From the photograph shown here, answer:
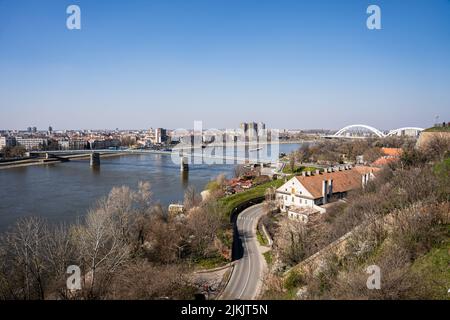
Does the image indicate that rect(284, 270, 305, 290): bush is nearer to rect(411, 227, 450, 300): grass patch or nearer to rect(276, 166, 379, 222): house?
rect(411, 227, 450, 300): grass patch

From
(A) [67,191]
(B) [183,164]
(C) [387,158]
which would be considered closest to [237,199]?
(C) [387,158]

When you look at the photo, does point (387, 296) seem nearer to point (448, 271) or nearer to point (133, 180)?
point (448, 271)

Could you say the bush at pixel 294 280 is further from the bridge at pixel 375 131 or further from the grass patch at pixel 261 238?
the bridge at pixel 375 131

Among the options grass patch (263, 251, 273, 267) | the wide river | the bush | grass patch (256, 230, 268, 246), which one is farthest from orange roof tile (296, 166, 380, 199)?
the wide river

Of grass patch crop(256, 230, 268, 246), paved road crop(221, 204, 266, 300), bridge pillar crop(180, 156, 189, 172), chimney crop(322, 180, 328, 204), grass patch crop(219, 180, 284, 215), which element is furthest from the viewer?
bridge pillar crop(180, 156, 189, 172)

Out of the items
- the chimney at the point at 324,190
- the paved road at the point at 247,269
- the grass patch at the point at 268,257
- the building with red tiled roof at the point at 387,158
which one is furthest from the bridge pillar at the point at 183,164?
the grass patch at the point at 268,257
